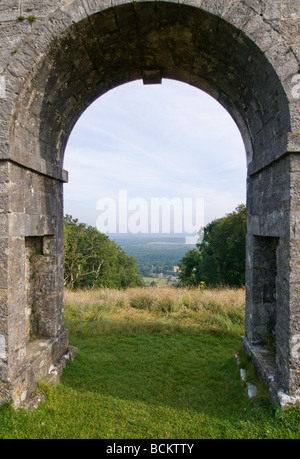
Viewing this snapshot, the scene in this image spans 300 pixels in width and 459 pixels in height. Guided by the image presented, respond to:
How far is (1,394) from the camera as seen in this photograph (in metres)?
3.15

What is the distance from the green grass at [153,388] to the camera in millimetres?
3082

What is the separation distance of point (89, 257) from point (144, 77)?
22.1 metres

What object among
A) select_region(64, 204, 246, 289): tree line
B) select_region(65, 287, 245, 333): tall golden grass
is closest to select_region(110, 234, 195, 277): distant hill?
select_region(64, 204, 246, 289): tree line

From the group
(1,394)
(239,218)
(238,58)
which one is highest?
(238,58)

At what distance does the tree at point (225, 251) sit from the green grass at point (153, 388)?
12.7m

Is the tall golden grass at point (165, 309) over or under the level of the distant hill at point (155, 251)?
over

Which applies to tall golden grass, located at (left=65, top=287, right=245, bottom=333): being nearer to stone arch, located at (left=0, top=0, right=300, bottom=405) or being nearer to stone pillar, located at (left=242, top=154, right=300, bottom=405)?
stone pillar, located at (left=242, top=154, right=300, bottom=405)

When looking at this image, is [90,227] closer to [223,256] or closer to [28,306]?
[223,256]

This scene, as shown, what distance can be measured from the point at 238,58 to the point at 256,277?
308cm

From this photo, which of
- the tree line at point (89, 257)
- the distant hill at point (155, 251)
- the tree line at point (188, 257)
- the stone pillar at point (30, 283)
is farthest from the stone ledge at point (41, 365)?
the distant hill at point (155, 251)

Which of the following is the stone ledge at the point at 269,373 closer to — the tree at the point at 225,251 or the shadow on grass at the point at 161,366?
the shadow on grass at the point at 161,366

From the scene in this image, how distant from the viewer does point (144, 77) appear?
15.3 feet
